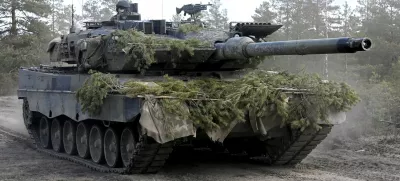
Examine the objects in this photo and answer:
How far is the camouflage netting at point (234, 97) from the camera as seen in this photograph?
949 cm

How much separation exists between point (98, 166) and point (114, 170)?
0.74 meters

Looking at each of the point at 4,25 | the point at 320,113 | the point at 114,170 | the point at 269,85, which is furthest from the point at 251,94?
the point at 4,25

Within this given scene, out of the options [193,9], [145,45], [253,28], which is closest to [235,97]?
[145,45]

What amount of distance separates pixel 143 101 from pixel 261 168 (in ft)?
9.80

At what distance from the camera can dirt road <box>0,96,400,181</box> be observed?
1012 cm

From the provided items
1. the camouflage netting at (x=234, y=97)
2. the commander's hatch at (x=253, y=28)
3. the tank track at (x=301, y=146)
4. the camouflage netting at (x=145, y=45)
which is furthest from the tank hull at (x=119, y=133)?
the commander's hatch at (x=253, y=28)

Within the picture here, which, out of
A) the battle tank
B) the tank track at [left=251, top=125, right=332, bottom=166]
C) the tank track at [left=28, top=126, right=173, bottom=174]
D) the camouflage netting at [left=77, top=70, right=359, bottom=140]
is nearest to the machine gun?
the battle tank

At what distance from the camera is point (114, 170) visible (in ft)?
35.0

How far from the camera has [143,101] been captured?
930cm

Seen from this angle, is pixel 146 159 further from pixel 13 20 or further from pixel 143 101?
pixel 13 20

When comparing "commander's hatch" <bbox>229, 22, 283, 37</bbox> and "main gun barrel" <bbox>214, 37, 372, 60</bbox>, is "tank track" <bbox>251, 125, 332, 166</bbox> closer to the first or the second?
"main gun barrel" <bbox>214, 37, 372, 60</bbox>

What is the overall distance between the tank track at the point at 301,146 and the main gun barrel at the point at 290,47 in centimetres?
189

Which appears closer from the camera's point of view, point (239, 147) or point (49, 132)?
point (239, 147)

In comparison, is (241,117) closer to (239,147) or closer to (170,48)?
(170,48)
